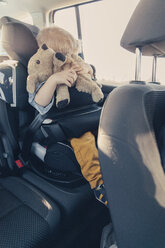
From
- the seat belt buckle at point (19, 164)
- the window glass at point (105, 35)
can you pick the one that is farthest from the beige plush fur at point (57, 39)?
the seat belt buckle at point (19, 164)

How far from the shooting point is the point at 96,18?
6.01ft

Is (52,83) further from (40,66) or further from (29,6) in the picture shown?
(29,6)

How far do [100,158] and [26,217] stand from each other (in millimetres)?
482

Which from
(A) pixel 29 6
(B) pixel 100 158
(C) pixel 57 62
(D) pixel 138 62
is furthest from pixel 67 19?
(B) pixel 100 158

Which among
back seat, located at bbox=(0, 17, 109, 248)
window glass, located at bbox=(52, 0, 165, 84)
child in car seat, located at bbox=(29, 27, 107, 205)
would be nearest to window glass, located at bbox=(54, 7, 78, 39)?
window glass, located at bbox=(52, 0, 165, 84)

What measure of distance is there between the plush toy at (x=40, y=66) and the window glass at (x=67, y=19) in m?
1.18

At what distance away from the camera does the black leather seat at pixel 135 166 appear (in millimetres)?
554

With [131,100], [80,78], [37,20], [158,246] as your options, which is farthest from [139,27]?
[37,20]

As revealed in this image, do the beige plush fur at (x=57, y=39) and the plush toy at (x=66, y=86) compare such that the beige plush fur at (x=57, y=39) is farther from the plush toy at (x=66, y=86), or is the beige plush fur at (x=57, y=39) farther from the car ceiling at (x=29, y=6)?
the car ceiling at (x=29, y=6)

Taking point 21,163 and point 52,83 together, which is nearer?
point 52,83

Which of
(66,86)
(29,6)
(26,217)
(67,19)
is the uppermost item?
(29,6)

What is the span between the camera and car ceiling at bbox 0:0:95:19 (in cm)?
204

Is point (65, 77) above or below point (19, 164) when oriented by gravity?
above

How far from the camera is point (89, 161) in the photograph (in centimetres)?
94
